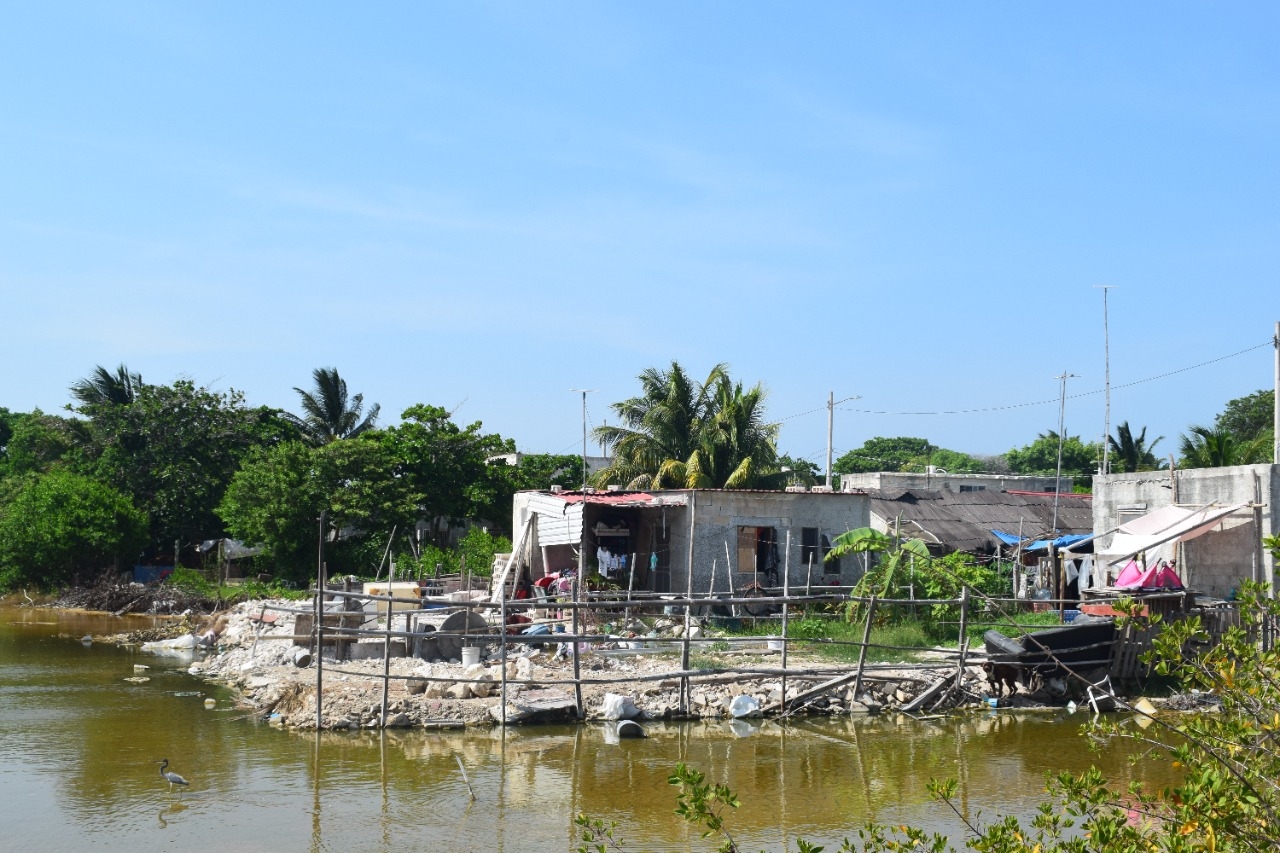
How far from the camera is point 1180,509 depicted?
19.4 metres

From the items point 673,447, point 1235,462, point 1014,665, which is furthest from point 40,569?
point 1235,462

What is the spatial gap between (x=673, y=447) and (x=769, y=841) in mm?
21980

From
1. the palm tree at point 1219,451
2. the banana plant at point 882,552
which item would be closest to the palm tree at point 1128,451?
the palm tree at point 1219,451

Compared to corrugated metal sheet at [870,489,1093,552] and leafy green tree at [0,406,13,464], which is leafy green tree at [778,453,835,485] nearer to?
corrugated metal sheet at [870,489,1093,552]

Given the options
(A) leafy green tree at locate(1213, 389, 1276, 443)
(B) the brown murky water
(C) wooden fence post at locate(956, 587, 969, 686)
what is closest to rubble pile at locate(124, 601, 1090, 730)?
(C) wooden fence post at locate(956, 587, 969, 686)

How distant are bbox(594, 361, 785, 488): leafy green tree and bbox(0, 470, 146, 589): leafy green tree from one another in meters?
13.4

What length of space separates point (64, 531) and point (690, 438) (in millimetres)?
17094

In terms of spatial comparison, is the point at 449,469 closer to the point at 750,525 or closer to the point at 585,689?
the point at 750,525

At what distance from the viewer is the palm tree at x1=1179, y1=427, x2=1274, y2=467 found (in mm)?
27567

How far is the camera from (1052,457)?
58781 mm

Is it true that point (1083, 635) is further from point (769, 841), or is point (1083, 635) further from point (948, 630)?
point (769, 841)

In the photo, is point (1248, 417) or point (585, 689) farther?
point (1248, 417)

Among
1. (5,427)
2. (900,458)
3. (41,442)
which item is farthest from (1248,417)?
(5,427)

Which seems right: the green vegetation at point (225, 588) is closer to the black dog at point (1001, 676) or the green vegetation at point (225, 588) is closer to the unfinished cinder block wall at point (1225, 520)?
the black dog at point (1001, 676)
